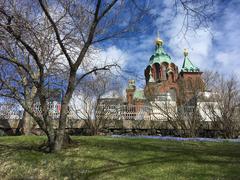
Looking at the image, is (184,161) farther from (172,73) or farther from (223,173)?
(172,73)

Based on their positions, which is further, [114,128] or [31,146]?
[114,128]

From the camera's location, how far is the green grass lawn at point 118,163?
631cm

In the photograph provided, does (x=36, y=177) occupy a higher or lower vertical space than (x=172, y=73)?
lower

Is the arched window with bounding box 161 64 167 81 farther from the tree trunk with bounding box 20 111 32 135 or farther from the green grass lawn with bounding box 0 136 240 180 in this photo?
the green grass lawn with bounding box 0 136 240 180

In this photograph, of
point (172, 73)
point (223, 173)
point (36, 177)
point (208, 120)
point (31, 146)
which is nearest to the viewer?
point (223, 173)

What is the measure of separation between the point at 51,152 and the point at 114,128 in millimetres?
8994

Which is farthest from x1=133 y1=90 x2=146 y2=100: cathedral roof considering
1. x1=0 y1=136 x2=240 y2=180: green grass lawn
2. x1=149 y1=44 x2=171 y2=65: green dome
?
x1=149 y1=44 x2=171 y2=65: green dome

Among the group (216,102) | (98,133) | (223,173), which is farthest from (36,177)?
(216,102)

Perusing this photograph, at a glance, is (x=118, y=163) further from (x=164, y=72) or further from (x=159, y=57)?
(x=159, y=57)

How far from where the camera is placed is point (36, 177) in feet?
21.8

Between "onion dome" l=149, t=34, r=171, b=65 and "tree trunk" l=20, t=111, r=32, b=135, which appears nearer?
"tree trunk" l=20, t=111, r=32, b=135

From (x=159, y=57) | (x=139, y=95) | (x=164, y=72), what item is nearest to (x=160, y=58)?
(x=159, y=57)

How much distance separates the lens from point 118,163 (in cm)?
722

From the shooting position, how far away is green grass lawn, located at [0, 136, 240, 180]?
20.7ft
